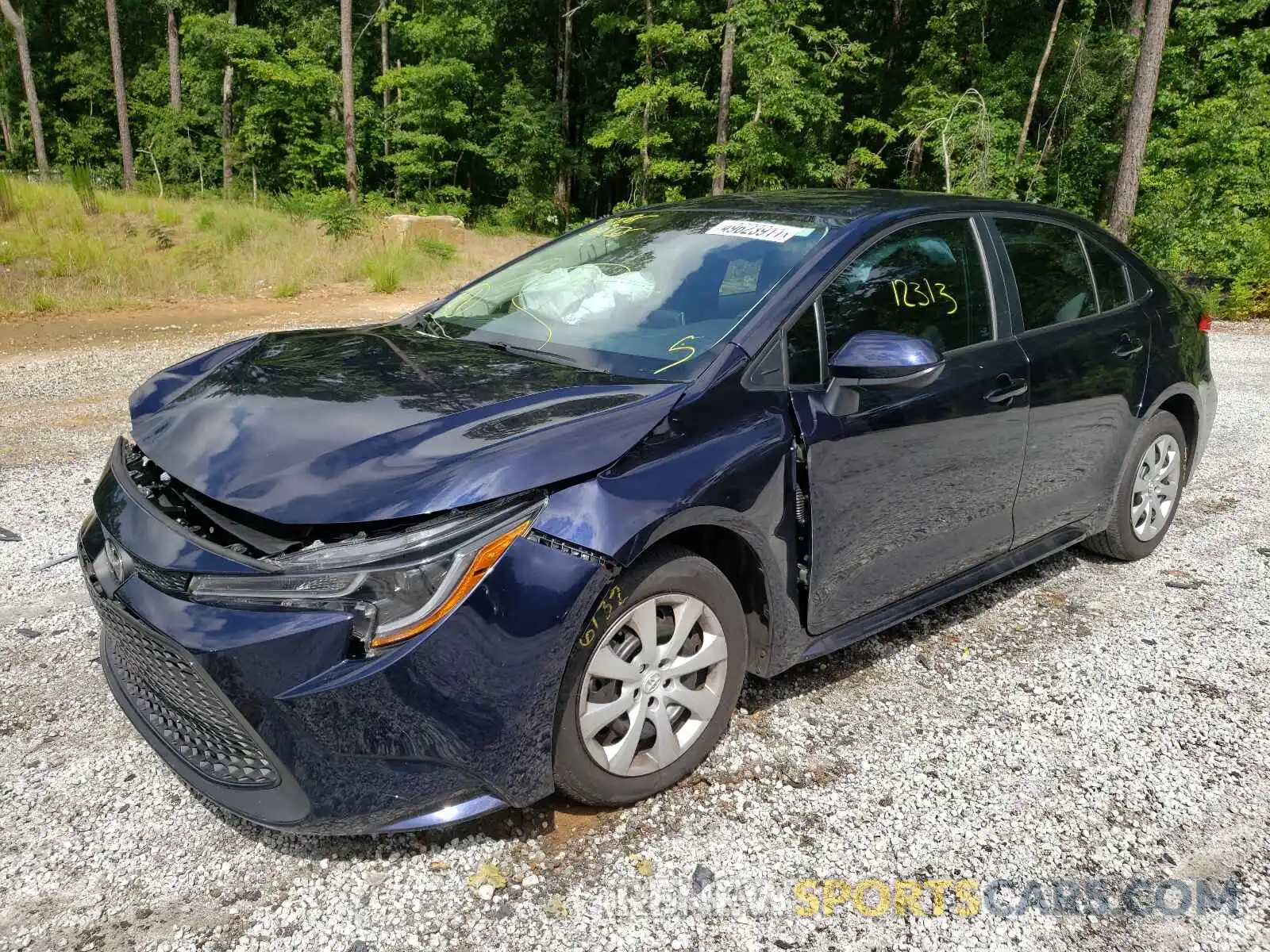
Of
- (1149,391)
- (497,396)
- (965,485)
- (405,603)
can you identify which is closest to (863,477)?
(965,485)

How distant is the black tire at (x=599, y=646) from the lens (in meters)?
2.30

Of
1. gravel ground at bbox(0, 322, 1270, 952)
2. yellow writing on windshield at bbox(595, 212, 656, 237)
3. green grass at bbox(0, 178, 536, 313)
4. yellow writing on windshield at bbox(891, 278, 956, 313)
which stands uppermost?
yellow writing on windshield at bbox(595, 212, 656, 237)

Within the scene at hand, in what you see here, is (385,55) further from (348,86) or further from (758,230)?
(758,230)

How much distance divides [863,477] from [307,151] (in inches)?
1390

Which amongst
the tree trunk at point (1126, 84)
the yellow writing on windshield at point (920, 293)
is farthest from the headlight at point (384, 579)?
the tree trunk at point (1126, 84)

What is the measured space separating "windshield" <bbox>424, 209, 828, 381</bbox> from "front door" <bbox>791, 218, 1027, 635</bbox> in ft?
0.97

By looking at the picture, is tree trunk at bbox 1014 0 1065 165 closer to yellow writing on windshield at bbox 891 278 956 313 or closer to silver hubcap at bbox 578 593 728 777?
yellow writing on windshield at bbox 891 278 956 313

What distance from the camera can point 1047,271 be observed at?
3.81 m

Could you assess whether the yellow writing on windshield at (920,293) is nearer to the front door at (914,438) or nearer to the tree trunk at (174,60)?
the front door at (914,438)

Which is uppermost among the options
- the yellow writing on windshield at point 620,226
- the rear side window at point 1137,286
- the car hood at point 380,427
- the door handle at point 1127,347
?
the yellow writing on windshield at point 620,226

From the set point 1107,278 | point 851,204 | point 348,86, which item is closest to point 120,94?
point 348,86

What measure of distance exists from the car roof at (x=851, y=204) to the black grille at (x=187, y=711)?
2.46 meters

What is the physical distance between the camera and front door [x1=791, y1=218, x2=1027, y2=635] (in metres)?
2.87

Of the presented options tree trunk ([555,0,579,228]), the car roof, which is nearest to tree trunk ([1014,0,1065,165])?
tree trunk ([555,0,579,228])
